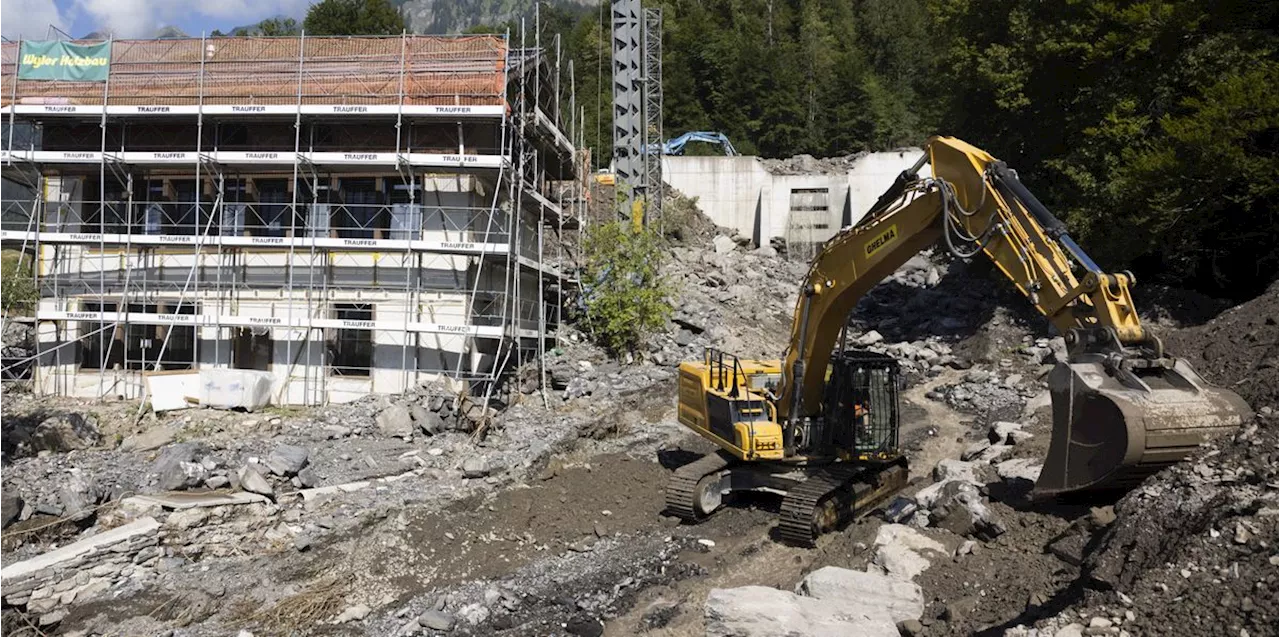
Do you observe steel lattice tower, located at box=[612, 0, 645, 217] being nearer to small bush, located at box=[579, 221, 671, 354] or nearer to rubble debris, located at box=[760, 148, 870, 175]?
small bush, located at box=[579, 221, 671, 354]

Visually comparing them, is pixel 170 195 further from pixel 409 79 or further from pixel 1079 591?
pixel 1079 591

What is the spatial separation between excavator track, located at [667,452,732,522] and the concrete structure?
2502 cm

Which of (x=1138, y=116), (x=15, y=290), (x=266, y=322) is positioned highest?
(x=1138, y=116)

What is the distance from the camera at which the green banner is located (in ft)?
61.7

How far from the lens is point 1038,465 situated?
10562 millimetres

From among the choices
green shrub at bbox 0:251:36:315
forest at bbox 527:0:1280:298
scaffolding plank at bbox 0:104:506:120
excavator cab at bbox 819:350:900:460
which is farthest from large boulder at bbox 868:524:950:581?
green shrub at bbox 0:251:36:315

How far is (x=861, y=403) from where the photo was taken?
11492mm

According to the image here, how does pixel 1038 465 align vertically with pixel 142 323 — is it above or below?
below

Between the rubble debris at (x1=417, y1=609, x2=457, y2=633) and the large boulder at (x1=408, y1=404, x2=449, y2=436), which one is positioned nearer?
the rubble debris at (x1=417, y1=609, x2=457, y2=633)

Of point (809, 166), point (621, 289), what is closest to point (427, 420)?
point (621, 289)

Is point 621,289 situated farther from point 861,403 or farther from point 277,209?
point 861,403

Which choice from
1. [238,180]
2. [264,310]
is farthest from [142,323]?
[238,180]

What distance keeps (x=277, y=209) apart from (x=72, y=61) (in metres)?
5.25

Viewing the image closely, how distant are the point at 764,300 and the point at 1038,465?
1763 cm
